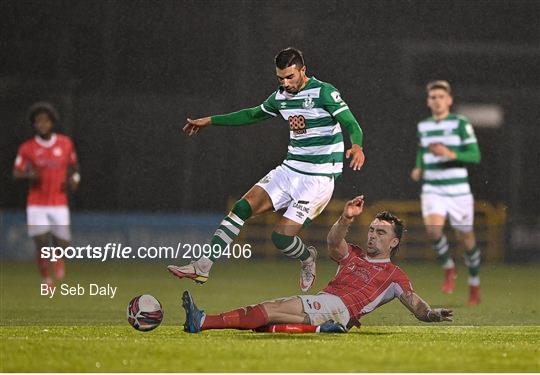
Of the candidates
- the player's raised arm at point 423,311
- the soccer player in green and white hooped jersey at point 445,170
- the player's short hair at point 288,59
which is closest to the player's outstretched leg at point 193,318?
the player's raised arm at point 423,311

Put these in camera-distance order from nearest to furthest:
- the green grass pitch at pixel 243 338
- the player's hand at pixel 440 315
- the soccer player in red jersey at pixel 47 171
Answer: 1. the green grass pitch at pixel 243 338
2. the player's hand at pixel 440 315
3. the soccer player in red jersey at pixel 47 171

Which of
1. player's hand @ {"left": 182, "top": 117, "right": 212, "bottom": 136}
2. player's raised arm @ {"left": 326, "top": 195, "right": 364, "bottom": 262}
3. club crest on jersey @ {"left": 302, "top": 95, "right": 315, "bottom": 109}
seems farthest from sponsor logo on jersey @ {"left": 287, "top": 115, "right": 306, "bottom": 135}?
player's raised arm @ {"left": 326, "top": 195, "right": 364, "bottom": 262}

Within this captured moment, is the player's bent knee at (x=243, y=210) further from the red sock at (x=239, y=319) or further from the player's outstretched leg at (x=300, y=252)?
the red sock at (x=239, y=319)

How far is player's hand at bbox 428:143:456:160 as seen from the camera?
12336 millimetres

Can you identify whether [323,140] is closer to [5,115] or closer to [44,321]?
[44,321]

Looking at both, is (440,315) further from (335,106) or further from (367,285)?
(335,106)

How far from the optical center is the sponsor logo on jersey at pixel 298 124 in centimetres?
923

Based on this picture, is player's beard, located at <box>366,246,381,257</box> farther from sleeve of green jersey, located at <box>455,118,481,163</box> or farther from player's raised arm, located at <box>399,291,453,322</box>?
sleeve of green jersey, located at <box>455,118,481,163</box>

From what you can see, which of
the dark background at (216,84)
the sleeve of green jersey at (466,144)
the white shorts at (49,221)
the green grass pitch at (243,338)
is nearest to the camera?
the green grass pitch at (243,338)

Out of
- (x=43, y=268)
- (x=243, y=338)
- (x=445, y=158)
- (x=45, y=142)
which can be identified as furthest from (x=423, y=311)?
(x=45, y=142)

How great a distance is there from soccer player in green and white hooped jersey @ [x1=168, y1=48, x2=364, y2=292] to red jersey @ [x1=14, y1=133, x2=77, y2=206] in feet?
15.4

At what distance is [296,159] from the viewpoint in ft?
30.7

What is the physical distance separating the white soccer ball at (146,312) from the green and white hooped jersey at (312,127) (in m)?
1.68

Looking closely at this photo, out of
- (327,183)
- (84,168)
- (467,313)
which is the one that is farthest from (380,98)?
(327,183)
